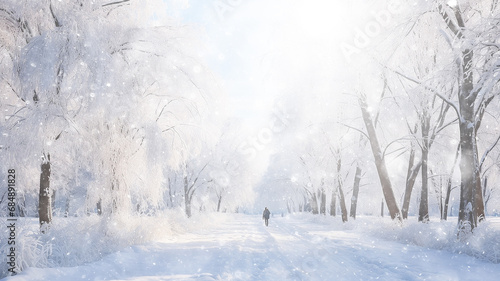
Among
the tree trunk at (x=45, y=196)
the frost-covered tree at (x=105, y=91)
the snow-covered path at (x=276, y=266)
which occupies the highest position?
the frost-covered tree at (x=105, y=91)

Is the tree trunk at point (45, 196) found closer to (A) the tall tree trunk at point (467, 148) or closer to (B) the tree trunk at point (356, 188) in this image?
(A) the tall tree trunk at point (467, 148)

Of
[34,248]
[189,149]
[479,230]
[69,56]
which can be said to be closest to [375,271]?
[479,230]

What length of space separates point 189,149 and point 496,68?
9.22 meters

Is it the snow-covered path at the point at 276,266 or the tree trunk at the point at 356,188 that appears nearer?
the snow-covered path at the point at 276,266

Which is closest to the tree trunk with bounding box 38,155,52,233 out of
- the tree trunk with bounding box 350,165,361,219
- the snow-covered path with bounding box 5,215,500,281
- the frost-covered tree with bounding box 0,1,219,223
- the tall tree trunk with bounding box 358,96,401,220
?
the frost-covered tree with bounding box 0,1,219,223

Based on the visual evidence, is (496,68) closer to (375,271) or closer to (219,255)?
(375,271)

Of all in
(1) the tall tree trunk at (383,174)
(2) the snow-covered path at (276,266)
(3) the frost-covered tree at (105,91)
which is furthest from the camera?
(1) the tall tree trunk at (383,174)

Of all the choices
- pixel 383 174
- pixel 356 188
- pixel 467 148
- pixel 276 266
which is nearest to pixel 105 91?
pixel 276 266

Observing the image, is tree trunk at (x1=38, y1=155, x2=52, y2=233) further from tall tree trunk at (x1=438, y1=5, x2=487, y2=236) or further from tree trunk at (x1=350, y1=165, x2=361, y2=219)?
tree trunk at (x1=350, y1=165, x2=361, y2=219)

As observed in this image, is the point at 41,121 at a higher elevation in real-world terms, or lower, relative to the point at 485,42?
lower

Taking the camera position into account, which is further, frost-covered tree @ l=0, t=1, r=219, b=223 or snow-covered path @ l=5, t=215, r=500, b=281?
frost-covered tree @ l=0, t=1, r=219, b=223

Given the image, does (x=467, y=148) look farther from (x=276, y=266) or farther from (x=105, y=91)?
(x=105, y=91)

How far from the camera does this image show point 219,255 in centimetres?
738

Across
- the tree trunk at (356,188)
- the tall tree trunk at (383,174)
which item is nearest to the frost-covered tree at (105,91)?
the tall tree trunk at (383,174)
